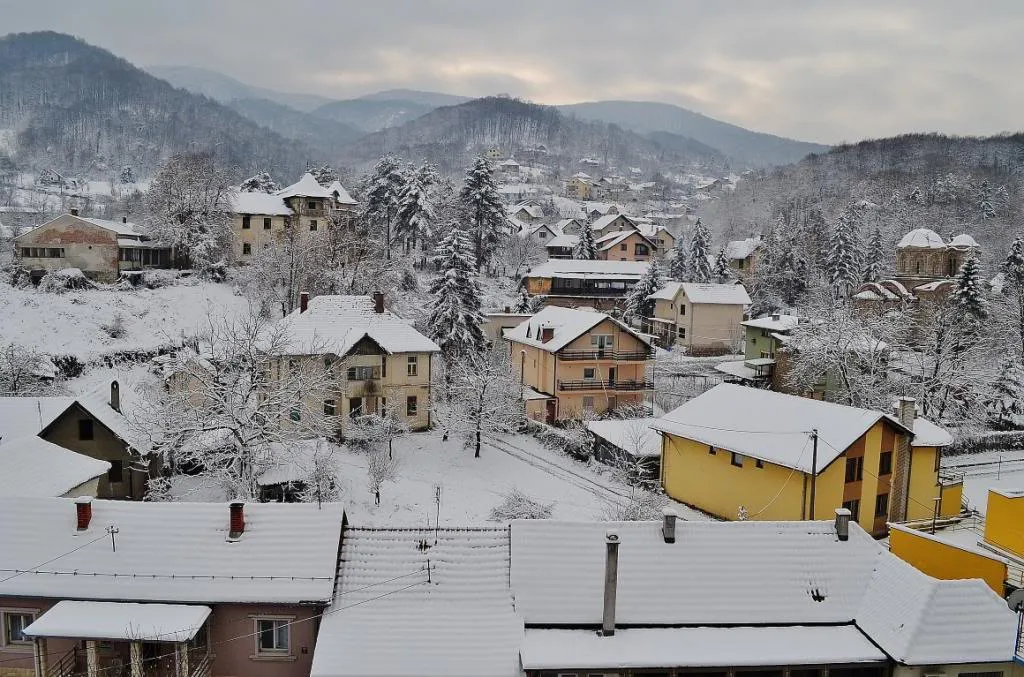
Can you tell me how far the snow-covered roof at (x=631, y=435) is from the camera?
116 feet

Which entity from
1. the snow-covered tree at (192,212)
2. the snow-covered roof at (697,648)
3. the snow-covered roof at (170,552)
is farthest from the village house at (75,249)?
the snow-covered roof at (697,648)

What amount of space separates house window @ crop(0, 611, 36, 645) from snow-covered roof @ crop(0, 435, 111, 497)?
7.46 m

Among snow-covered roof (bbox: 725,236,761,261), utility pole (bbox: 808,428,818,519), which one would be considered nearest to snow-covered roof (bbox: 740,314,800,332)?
utility pole (bbox: 808,428,818,519)

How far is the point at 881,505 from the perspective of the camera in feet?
97.3

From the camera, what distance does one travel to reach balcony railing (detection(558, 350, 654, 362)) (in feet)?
146

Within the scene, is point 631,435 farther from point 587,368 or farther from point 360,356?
point 360,356

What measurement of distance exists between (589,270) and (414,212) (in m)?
18.8

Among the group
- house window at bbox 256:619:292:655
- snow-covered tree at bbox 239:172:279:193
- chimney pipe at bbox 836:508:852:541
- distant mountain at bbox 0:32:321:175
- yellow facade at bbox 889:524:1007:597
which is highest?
distant mountain at bbox 0:32:321:175

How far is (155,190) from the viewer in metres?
62.2

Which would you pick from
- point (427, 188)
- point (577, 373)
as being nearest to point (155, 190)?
point (427, 188)

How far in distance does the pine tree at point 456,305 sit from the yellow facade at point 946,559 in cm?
3159

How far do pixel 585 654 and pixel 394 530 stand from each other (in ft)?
18.4

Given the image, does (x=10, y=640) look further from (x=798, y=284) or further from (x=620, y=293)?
(x=798, y=284)

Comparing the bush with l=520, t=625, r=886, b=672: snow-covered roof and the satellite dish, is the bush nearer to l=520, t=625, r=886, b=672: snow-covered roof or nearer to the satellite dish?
l=520, t=625, r=886, b=672: snow-covered roof
